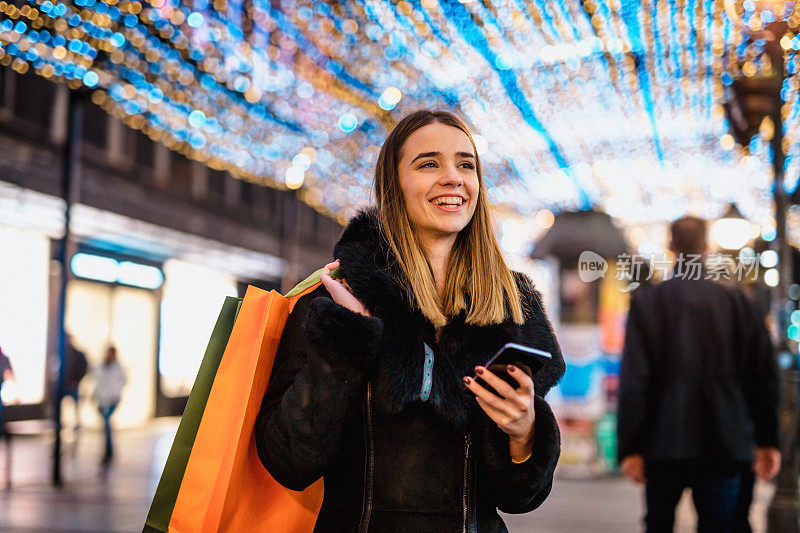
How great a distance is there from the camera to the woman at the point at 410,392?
194cm

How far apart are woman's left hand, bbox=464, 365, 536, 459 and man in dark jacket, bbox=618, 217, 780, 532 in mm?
2473

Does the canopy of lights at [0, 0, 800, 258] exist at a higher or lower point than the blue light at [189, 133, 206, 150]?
lower

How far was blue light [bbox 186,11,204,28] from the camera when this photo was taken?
8.16 m

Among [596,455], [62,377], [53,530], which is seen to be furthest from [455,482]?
[62,377]

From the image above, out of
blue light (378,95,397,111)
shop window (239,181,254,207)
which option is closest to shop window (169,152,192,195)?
shop window (239,181,254,207)

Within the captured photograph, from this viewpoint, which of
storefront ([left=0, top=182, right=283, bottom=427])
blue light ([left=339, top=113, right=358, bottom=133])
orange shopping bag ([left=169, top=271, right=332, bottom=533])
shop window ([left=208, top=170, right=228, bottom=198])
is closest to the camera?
orange shopping bag ([left=169, top=271, right=332, bottom=533])

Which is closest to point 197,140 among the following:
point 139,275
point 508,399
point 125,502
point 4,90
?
point 4,90

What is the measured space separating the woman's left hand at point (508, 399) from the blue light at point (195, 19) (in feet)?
23.4

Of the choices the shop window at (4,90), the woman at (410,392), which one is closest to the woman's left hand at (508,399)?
the woman at (410,392)

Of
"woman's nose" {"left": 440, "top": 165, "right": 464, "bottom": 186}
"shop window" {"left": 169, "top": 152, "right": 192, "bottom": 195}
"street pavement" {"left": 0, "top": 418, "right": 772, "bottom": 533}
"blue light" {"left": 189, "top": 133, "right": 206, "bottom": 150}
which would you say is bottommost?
"street pavement" {"left": 0, "top": 418, "right": 772, "bottom": 533}

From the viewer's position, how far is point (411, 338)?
2.03 m

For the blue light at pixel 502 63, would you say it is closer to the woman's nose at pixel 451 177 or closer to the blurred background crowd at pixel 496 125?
the blurred background crowd at pixel 496 125

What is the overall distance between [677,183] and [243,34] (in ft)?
19.0

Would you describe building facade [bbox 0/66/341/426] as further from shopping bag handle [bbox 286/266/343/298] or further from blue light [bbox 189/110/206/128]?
shopping bag handle [bbox 286/266/343/298]
